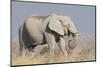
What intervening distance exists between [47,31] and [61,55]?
35 cm

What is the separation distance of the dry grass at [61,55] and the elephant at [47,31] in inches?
2.3

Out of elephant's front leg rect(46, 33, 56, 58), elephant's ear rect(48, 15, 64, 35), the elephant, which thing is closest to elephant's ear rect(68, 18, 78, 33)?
the elephant

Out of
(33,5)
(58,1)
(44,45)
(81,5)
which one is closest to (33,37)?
(44,45)

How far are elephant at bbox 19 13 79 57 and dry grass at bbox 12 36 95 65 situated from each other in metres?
0.06

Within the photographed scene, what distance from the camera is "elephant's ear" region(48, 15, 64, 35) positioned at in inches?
111

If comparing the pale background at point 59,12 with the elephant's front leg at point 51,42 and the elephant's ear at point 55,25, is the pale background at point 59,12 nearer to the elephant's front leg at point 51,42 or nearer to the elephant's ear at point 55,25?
the elephant's ear at point 55,25

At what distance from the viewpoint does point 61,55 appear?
2863mm

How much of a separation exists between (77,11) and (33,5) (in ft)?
1.95

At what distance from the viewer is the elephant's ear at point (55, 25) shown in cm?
281

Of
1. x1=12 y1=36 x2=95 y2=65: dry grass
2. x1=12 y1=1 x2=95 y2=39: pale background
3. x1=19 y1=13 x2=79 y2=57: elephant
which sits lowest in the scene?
x1=12 y1=36 x2=95 y2=65: dry grass

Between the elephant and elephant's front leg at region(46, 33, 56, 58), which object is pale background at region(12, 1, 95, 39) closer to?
the elephant

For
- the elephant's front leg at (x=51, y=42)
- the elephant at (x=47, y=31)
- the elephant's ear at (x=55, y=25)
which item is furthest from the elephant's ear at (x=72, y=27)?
the elephant's front leg at (x=51, y=42)

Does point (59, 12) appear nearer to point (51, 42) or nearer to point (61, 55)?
point (51, 42)

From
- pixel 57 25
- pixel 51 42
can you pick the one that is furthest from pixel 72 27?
pixel 51 42
